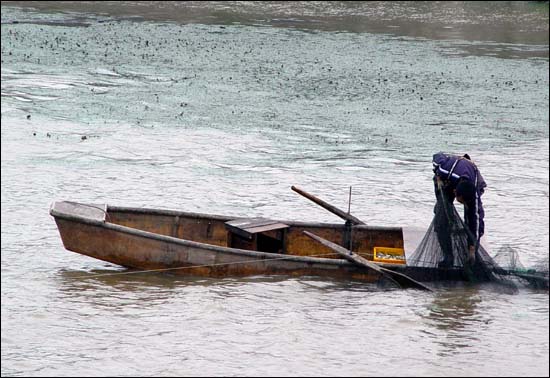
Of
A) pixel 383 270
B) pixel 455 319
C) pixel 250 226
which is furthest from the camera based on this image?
pixel 250 226

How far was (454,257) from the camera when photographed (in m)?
11.5

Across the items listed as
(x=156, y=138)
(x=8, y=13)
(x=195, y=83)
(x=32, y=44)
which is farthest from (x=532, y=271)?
(x=8, y=13)

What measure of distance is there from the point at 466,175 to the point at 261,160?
6156 millimetres

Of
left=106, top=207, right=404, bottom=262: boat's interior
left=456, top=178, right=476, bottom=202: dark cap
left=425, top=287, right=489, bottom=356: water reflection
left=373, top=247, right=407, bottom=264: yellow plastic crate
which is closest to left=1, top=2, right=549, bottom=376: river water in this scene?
left=425, top=287, right=489, bottom=356: water reflection

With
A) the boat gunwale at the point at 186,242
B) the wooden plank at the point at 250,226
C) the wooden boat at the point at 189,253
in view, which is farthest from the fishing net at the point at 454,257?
the wooden plank at the point at 250,226

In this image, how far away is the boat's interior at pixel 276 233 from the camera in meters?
12.4

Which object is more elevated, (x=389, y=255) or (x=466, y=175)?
(x=466, y=175)

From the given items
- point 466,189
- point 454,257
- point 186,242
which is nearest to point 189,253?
point 186,242

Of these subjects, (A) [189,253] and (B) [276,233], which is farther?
(B) [276,233]

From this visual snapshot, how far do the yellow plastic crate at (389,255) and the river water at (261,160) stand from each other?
2.03ft

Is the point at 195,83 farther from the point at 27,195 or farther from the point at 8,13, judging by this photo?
the point at 8,13

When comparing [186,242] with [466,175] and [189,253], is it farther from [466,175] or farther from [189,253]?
[466,175]

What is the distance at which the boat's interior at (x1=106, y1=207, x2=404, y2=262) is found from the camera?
12.4 metres

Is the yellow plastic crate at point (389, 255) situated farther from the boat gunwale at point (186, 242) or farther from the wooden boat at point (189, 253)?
the boat gunwale at point (186, 242)
